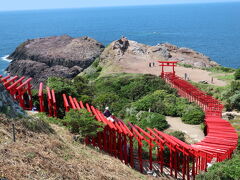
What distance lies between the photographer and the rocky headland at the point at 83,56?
164 ft

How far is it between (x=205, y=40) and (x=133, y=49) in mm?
81696

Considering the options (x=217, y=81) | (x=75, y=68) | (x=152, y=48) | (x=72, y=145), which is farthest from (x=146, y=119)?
(x=75, y=68)

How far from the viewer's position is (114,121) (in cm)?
1705

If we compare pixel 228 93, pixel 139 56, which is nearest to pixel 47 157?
pixel 228 93

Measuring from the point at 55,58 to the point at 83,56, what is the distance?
5.43m

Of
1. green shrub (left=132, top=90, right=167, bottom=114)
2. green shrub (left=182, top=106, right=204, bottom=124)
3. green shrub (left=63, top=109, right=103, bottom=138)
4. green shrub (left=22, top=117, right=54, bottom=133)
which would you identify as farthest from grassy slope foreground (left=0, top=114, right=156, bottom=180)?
green shrub (left=132, top=90, right=167, bottom=114)

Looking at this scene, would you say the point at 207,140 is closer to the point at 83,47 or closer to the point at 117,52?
the point at 117,52

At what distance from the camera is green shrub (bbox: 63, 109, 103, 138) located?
14953 mm

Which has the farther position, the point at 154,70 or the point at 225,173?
the point at 154,70

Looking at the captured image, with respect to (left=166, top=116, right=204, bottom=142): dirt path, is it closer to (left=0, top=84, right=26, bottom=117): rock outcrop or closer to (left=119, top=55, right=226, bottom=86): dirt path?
(left=0, top=84, right=26, bottom=117): rock outcrop

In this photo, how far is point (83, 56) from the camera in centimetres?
6650

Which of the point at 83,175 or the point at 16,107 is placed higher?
the point at 16,107

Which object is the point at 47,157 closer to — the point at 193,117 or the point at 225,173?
the point at 225,173

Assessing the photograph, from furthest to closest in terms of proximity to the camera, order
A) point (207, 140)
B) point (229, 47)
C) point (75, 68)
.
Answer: point (229, 47) < point (75, 68) < point (207, 140)
